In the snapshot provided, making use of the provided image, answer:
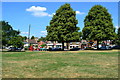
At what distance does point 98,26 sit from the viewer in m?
39.2

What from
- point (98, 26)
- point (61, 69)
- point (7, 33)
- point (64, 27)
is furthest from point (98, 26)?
point (61, 69)

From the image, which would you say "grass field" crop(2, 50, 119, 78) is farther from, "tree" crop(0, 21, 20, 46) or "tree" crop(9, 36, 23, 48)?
"tree" crop(9, 36, 23, 48)

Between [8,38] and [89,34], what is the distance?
18640 mm

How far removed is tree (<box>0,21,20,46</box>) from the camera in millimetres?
35244

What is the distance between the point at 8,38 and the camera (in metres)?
37.7

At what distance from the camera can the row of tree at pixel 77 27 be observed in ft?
128

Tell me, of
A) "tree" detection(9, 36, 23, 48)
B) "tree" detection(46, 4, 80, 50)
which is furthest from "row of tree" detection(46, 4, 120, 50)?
"tree" detection(9, 36, 23, 48)

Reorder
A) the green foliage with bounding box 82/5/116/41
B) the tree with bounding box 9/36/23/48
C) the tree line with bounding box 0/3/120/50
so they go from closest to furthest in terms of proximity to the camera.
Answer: the tree with bounding box 9/36/23/48 < the tree line with bounding box 0/3/120/50 < the green foliage with bounding box 82/5/116/41

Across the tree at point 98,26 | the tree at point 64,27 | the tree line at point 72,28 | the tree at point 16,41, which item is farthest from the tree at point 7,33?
the tree at point 98,26

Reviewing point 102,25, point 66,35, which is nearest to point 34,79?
point 66,35

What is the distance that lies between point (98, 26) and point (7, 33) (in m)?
20.6

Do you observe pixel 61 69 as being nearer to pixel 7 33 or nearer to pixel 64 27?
pixel 7 33

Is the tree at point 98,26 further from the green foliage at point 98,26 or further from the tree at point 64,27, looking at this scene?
the tree at point 64,27

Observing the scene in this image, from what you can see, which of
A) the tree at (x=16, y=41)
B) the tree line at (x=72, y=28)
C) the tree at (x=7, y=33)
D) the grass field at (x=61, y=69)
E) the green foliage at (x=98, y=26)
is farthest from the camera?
the green foliage at (x=98, y=26)
